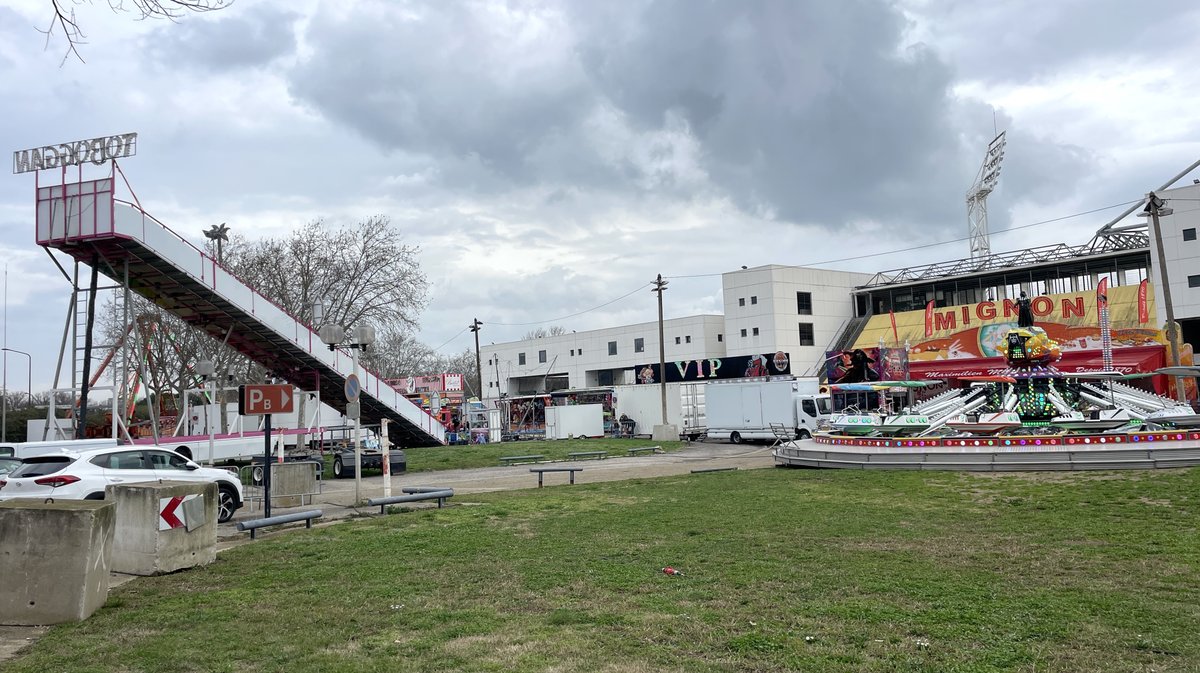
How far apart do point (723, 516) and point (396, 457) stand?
16042 millimetres

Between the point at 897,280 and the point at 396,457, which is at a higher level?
the point at 897,280

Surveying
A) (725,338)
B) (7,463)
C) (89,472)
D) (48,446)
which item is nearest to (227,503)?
(89,472)

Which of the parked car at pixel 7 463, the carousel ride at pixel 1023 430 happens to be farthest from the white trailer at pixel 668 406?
the parked car at pixel 7 463

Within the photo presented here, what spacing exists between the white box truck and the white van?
88.9 feet

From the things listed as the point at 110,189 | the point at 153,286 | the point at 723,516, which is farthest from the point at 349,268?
the point at 723,516

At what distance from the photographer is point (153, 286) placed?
24.9m

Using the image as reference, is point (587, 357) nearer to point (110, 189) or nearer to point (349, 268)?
point (349, 268)

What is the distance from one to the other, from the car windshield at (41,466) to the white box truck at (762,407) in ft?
94.9

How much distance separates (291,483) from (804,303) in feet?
174

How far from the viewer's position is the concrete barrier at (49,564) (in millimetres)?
7719

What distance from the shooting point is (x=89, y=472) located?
13.1 meters

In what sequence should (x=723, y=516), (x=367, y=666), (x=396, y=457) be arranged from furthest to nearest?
(x=396, y=457) → (x=723, y=516) → (x=367, y=666)

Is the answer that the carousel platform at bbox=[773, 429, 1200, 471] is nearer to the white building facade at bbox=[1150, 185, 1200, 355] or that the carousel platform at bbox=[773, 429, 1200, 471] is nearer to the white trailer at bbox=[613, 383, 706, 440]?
the white trailer at bbox=[613, 383, 706, 440]

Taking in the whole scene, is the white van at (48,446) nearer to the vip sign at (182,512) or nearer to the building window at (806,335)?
the vip sign at (182,512)
